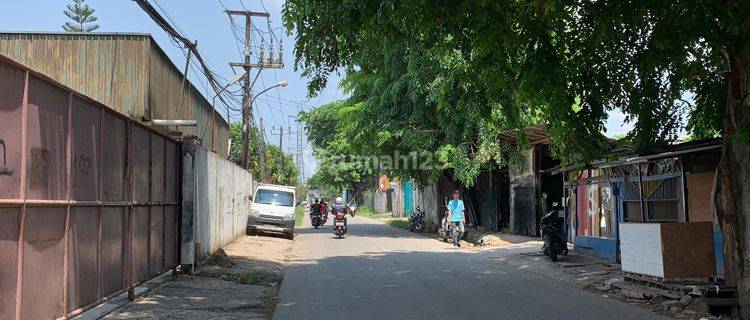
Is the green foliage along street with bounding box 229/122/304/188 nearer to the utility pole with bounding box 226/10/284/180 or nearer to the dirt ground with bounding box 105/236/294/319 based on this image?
the utility pole with bounding box 226/10/284/180

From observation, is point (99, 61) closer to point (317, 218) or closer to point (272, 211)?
point (272, 211)

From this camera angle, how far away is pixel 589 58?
9.33 m

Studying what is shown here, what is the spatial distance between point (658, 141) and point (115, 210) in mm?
7957

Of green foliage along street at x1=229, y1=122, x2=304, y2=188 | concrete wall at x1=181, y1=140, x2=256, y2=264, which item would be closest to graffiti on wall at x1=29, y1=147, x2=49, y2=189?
concrete wall at x1=181, y1=140, x2=256, y2=264

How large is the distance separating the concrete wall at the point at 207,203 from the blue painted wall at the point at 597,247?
8.54m

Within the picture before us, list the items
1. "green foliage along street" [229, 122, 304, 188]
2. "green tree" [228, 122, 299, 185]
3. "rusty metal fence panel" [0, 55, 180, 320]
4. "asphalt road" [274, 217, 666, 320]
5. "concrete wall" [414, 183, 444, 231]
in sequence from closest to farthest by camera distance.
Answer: "rusty metal fence panel" [0, 55, 180, 320] → "asphalt road" [274, 217, 666, 320] → "concrete wall" [414, 183, 444, 231] → "green tree" [228, 122, 299, 185] → "green foliage along street" [229, 122, 304, 188]

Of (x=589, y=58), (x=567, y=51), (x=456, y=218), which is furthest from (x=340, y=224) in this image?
(x=589, y=58)

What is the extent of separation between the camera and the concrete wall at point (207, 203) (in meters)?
11.3

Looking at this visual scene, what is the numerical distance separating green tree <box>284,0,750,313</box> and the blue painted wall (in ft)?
10.4

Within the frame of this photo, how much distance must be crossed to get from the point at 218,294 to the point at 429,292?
3.24 m

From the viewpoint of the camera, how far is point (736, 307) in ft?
25.4

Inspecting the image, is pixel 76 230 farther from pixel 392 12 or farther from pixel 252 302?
pixel 392 12

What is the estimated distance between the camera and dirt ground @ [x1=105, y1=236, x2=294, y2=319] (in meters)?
7.86

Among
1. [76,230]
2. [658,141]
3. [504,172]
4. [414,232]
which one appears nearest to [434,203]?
[414,232]
